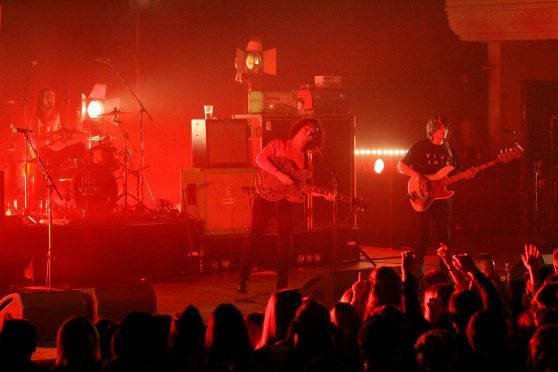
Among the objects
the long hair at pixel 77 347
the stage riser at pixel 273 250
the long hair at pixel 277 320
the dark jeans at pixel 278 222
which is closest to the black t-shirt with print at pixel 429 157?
the dark jeans at pixel 278 222

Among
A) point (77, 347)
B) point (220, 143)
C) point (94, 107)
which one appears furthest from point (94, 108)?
point (77, 347)

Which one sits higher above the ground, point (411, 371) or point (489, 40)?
point (489, 40)

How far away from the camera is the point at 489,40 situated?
15594 mm

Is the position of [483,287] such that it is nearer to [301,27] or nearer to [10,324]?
[10,324]

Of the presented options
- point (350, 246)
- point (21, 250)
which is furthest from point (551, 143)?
point (21, 250)

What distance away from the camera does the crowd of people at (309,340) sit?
15.1 ft

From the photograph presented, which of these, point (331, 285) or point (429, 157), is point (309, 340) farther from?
point (429, 157)

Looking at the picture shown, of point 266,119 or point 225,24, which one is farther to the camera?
point 225,24

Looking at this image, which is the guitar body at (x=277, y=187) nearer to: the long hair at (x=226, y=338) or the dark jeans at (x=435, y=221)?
the dark jeans at (x=435, y=221)

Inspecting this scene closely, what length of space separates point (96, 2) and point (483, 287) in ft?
34.1

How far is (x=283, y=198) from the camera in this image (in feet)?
33.6

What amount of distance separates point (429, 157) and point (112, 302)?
457 centimetres

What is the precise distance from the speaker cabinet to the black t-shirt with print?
223 centimetres

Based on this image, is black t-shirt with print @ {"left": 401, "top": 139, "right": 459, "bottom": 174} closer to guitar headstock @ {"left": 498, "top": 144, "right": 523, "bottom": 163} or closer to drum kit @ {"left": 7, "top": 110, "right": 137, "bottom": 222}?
guitar headstock @ {"left": 498, "top": 144, "right": 523, "bottom": 163}
